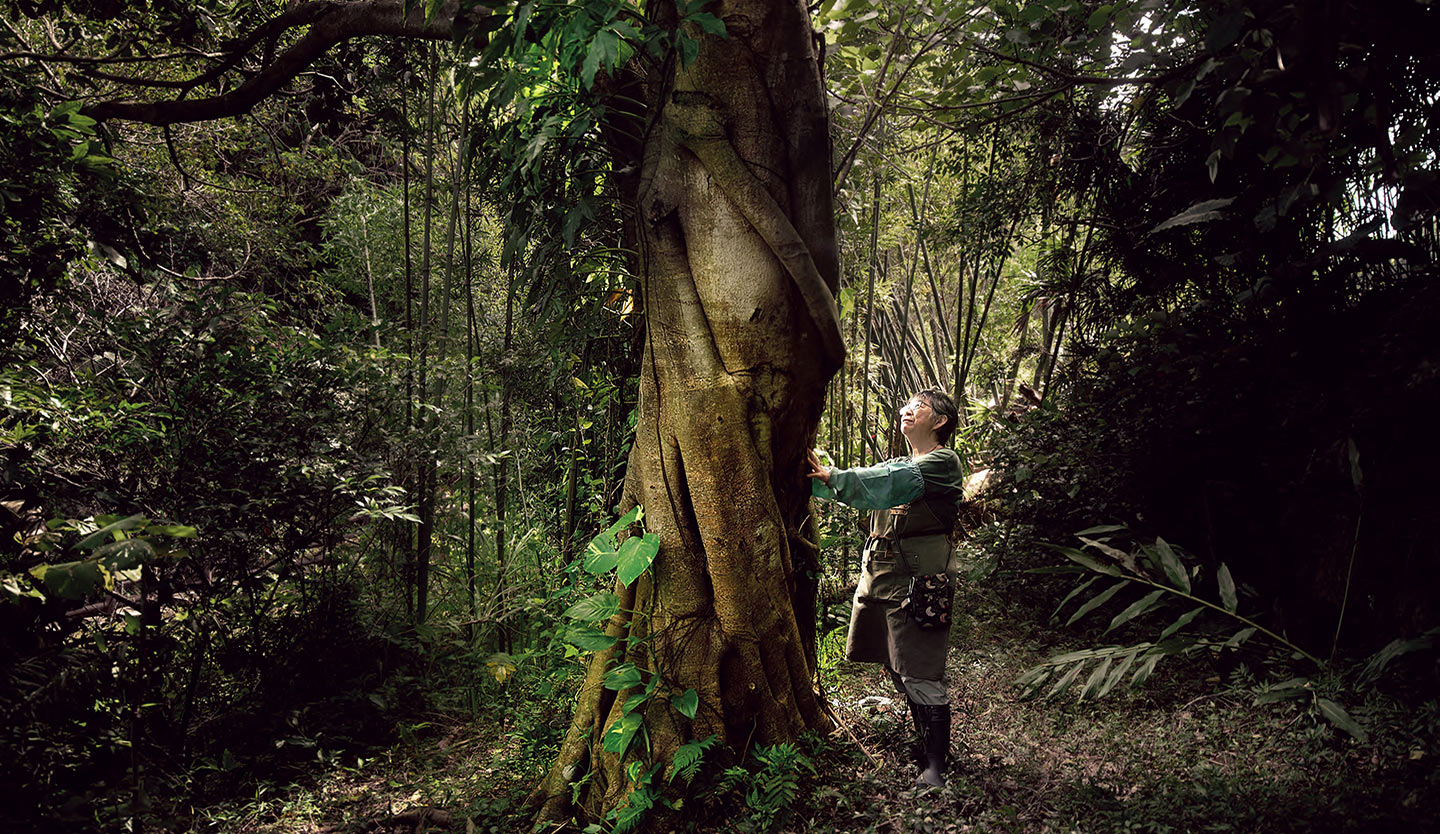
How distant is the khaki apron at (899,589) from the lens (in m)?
2.53

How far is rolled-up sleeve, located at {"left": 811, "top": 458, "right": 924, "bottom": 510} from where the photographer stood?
2412 millimetres

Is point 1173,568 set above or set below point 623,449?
below

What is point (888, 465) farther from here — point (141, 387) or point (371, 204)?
point (371, 204)

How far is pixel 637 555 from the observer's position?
2297 mm

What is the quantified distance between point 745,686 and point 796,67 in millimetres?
1956

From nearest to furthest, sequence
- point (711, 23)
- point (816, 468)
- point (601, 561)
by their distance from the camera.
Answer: point (711, 23), point (601, 561), point (816, 468)

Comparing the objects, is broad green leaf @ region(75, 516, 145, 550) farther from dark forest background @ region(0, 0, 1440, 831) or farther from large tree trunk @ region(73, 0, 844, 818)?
large tree trunk @ region(73, 0, 844, 818)

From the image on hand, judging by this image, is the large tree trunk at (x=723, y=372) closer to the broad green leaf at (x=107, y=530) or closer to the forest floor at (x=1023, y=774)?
the forest floor at (x=1023, y=774)

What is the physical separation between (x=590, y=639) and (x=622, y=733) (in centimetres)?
29

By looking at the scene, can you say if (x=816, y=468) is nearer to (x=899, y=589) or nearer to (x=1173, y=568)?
(x=899, y=589)

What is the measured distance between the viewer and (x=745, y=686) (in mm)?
2357

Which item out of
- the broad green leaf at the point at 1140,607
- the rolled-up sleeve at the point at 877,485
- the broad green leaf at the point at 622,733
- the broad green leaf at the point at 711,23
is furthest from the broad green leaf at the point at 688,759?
the broad green leaf at the point at 711,23

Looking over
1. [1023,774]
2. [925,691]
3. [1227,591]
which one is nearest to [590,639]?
[925,691]

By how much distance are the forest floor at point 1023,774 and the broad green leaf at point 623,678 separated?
401 millimetres
